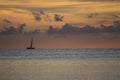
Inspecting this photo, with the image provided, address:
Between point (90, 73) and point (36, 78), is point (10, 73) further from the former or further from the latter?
point (90, 73)

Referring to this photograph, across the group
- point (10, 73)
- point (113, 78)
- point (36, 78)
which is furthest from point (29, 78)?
point (113, 78)

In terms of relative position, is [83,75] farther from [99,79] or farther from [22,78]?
[22,78]

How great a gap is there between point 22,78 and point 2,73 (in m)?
4.79

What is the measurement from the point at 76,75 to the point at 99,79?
3651mm

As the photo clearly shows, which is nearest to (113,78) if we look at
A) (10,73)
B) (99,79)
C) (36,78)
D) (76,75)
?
(99,79)

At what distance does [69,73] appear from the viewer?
140ft

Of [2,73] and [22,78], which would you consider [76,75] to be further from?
[2,73]

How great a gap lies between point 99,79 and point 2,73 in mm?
11150

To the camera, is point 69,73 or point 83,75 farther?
point 69,73

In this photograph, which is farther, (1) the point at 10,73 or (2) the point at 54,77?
(1) the point at 10,73

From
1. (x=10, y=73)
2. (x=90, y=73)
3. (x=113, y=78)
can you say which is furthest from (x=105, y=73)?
(x=10, y=73)

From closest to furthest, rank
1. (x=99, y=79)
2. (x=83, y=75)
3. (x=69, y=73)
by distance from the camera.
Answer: (x=99, y=79)
(x=83, y=75)
(x=69, y=73)

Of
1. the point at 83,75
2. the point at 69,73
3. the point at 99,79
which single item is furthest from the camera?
the point at 69,73

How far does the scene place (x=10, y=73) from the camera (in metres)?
42.7
